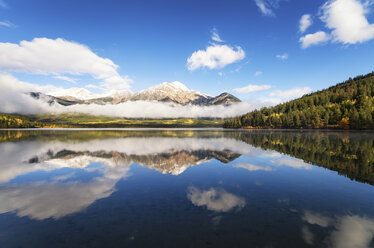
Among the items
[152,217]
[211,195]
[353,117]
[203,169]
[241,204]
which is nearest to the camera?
[152,217]

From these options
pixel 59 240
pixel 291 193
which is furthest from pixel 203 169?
pixel 59 240

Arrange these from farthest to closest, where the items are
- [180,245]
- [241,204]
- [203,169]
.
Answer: [203,169] → [241,204] → [180,245]

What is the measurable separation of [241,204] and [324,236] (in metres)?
5.60

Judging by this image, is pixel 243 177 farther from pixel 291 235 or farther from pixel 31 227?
pixel 31 227

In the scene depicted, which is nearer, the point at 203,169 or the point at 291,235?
the point at 291,235

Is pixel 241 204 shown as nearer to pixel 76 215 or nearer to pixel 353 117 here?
pixel 76 215

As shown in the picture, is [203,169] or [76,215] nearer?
[76,215]

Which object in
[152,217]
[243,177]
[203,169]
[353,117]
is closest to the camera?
[152,217]

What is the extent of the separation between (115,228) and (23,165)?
90.6ft

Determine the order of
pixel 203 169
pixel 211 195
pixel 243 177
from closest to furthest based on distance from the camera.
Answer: pixel 211 195
pixel 243 177
pixel 203 169

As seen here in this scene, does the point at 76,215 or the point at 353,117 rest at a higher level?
the point at 353,117

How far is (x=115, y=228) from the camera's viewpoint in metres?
11.2

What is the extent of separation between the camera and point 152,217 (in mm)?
12594

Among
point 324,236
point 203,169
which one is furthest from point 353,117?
point 324,236
